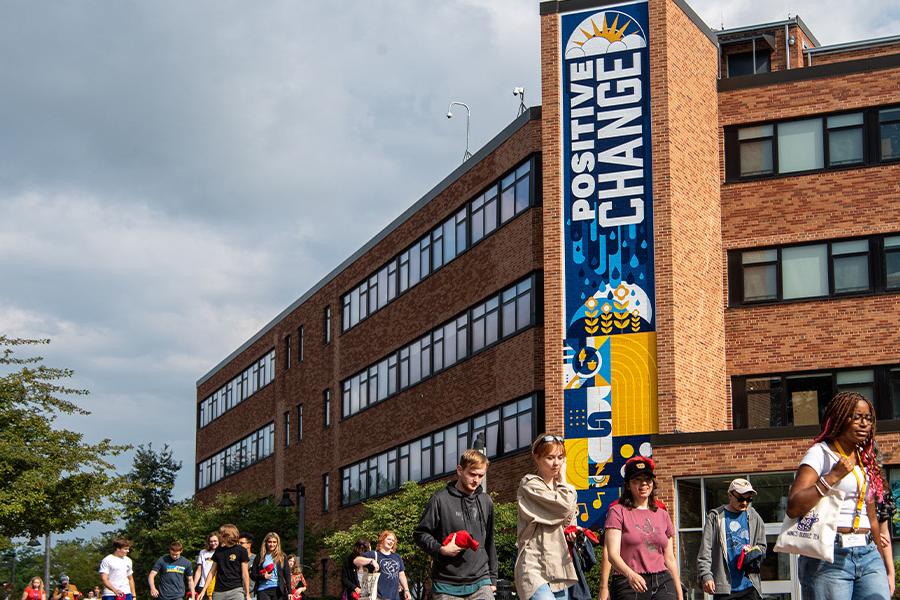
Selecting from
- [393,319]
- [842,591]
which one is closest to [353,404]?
[393,319]

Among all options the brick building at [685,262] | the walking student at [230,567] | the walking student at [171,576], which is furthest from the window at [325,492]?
the walking student at [230,567]

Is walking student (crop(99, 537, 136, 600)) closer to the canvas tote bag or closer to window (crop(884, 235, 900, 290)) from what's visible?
the canvas tote bag

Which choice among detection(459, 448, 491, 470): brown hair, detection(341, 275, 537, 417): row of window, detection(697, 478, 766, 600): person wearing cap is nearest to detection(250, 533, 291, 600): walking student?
detection(697, 478, 766, 600): person wearing cap

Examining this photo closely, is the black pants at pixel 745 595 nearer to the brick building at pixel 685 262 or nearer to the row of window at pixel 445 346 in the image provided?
the brick building at pixel 685 262

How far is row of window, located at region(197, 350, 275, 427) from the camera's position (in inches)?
2603

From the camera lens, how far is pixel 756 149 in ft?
123

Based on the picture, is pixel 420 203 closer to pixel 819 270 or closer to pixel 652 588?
pixel 819 270

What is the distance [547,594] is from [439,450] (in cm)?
3363

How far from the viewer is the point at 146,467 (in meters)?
105

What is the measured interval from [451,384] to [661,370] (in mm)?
9968

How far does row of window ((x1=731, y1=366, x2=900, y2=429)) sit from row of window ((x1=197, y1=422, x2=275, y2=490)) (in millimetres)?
31365

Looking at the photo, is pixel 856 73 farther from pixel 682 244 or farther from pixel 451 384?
pixel 451 384

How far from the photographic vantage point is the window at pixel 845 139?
35969 millimetres

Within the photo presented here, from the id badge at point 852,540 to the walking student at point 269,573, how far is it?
12.6 m
